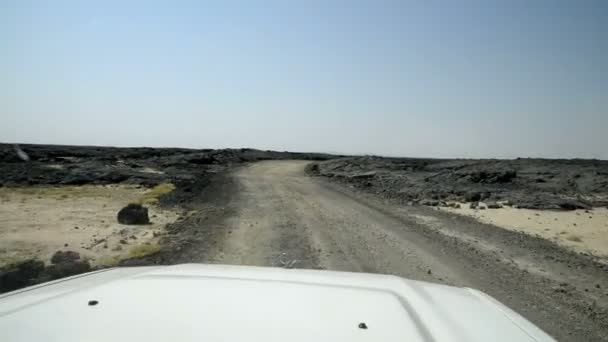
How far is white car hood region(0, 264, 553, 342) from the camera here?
5.40 feet

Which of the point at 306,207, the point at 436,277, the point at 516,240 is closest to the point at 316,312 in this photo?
the point at 436,277

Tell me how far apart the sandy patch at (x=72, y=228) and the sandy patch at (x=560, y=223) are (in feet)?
33.2

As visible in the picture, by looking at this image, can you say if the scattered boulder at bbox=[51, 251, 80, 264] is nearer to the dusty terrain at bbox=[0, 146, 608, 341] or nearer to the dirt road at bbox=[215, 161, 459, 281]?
the dusty terrain at bbox=[0, 146, 608, 341]

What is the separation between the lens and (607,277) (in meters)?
7.59

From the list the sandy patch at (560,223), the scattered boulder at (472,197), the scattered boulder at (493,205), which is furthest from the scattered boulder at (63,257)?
the scattered boulder at (472,197)

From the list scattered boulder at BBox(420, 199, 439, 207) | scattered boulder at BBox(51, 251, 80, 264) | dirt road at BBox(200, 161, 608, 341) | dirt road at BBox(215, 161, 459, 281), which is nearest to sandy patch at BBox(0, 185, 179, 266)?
scattered boulder at BBox(51, 251, 80, 264)

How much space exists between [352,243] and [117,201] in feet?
38.9

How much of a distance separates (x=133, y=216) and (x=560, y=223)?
1314 cm

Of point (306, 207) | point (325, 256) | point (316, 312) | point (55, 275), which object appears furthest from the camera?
point (306, 207)

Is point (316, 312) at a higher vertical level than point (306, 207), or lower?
higher

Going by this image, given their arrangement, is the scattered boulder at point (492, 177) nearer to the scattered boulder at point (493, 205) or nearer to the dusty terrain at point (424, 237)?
the dusty terrain at point (424, 237)

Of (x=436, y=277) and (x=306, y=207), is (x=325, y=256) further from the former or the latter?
(x=306, y=207)

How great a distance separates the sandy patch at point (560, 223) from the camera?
10.4 meters

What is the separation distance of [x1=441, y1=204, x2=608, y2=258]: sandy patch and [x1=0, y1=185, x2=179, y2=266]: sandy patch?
10124mm
